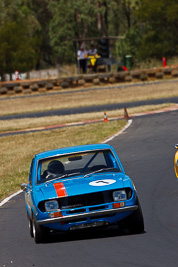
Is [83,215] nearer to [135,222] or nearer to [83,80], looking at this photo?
[135,222]

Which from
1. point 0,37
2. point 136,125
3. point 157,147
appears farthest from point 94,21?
point 157,147

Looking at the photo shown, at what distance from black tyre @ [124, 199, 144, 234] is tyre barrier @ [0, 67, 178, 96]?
36.2m

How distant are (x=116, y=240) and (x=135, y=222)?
0.40 meters

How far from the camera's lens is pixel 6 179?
1689 centimetres

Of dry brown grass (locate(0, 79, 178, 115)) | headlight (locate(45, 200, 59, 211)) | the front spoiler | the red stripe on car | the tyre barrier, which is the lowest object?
dry brown grass (locate(0, 79, 178, 115))

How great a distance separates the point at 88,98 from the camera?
40531 mm

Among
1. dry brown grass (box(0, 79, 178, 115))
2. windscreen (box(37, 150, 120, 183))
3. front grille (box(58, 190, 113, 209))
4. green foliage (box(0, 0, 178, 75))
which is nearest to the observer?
front grille (box(58, 190, 113, 209))

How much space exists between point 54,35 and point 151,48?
2392 centimetres

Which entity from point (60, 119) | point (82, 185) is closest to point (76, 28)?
point (60, 119)

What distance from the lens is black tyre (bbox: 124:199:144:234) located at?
8859mm

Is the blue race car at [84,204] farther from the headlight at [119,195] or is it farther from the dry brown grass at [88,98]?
the dry brown grass at [88,98]

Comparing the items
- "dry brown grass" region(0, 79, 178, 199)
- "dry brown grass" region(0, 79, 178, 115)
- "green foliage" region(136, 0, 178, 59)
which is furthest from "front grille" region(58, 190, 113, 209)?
"green foliage" region(136, 0, 178, 59)

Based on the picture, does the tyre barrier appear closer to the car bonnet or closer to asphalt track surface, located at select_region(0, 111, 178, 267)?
asphalt track surface, located at select_region(0, 111, 178, 267)

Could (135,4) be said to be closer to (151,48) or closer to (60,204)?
(151,48)
